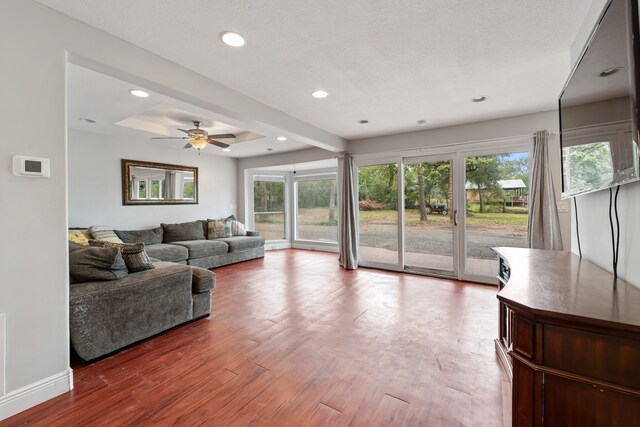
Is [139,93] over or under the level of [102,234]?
over

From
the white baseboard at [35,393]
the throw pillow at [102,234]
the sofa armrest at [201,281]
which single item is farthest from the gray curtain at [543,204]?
the throw pillow at [102,234]

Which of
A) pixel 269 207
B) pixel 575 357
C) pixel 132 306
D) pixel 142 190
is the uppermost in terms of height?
pixel 142 190

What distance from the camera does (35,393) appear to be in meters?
1.68

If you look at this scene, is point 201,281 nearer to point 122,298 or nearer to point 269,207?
point 122,298

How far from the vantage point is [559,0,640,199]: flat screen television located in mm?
1038

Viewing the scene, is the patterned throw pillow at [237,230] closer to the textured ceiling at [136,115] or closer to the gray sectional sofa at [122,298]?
the textured ceiling at [136,115]

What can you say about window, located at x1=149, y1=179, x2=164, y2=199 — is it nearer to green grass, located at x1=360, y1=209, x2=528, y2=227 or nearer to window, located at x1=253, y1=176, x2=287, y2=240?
window, located at x1=253, y1=176, x2=287, y2=240

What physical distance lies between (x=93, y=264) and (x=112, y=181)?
3.43 metres

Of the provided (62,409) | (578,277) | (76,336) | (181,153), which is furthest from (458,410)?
(181,153)

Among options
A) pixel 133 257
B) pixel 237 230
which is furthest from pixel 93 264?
pixel 237 230

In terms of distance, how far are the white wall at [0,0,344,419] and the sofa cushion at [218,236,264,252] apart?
3.97 m

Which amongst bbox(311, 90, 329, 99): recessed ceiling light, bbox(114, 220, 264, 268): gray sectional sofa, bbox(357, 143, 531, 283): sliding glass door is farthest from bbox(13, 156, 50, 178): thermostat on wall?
bbox(357, 143, 531, 283): sliding glass door

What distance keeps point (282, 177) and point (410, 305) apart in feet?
18.0

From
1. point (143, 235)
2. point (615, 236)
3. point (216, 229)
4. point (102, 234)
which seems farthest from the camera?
point (216, 229)
